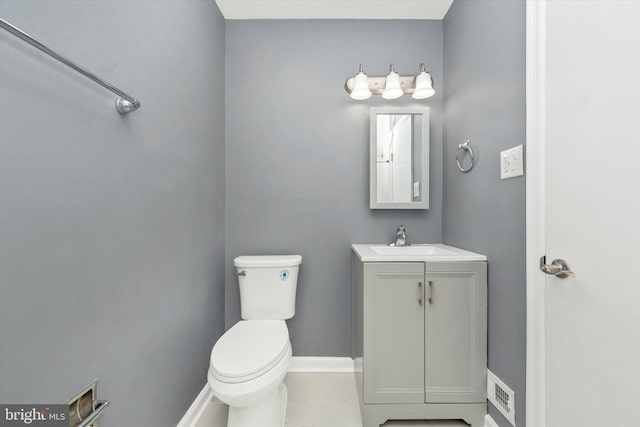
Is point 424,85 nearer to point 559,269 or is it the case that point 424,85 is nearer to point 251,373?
point 559,269

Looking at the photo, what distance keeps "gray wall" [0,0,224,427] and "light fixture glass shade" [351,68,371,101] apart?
95cm

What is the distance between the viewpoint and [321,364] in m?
1.91

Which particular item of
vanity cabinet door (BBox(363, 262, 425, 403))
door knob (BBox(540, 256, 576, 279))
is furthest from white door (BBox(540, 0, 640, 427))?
vanity cabinet door (BBox(363, 262, 425, 403))

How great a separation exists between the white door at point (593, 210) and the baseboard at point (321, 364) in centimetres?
116

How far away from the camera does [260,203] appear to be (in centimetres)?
194

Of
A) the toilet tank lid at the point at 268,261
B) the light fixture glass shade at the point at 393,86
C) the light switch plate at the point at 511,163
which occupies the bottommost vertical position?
the toilet tank lid at the point at 268,261

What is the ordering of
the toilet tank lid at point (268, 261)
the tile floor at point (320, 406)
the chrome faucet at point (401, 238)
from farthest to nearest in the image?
the chrome faucet at point (401, 238)
the toilet tank lid at point (268, 261)
the tile floor at point (320, 406)

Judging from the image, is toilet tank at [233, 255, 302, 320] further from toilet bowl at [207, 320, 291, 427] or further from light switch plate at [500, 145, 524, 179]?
light switch plate at [500, 145, 524, 179]

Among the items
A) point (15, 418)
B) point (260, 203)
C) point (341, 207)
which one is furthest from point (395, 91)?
point (15, 418)

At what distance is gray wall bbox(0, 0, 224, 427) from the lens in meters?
0.63

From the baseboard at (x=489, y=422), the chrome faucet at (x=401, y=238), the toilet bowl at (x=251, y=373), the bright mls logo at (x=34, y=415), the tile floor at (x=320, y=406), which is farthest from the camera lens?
the chrome faucet at (x=401, y=238)

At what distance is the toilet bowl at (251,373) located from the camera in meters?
1.10

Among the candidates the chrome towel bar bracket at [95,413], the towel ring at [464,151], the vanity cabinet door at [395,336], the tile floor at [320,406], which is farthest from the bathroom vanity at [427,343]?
the chrome towel bar bracket at [95,413]

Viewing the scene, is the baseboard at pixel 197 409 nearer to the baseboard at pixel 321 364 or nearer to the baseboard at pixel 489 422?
the baseboard at pixel 321 364
